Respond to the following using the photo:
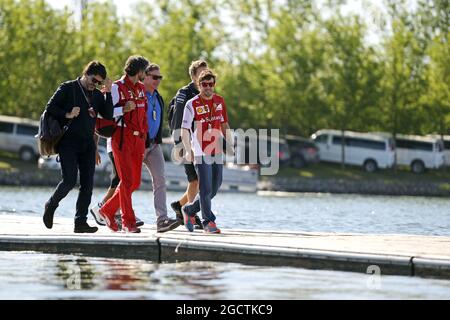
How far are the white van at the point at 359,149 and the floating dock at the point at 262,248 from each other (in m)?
46.6

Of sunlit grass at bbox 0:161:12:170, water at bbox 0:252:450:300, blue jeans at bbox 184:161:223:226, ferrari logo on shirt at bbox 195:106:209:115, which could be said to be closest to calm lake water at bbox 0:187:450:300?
water at bbox 0:252:450:300

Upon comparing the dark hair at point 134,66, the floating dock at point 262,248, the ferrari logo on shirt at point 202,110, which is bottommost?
the floating dock at point 262,248

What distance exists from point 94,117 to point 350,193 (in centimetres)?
4065

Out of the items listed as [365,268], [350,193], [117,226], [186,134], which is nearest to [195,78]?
[186,134]

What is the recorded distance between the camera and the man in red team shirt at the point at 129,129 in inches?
590

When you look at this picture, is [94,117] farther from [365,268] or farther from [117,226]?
[365,268]

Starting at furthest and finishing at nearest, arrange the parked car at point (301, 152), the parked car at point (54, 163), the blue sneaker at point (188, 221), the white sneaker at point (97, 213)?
the parked car at point (301, 152)
the parked car at point (54, 163)
the white sneaker at point (97, 213)
the blue sneaker at point (188, 221)

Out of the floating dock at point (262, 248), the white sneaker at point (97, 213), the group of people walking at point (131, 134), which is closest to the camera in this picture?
the floating dock at point (262, 248)

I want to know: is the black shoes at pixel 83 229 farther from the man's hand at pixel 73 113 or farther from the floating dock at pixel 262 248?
the man's hand at pixel 73 113

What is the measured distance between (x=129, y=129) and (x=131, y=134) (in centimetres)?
6

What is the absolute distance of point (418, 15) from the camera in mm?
62438

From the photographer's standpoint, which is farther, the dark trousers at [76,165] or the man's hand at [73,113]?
the dark trousers at [76,165]

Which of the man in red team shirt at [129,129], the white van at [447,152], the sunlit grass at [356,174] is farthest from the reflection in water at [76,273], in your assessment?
the white van at [447,152]

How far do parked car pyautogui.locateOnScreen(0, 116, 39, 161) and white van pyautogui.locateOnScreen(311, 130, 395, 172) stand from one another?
1384 cm
